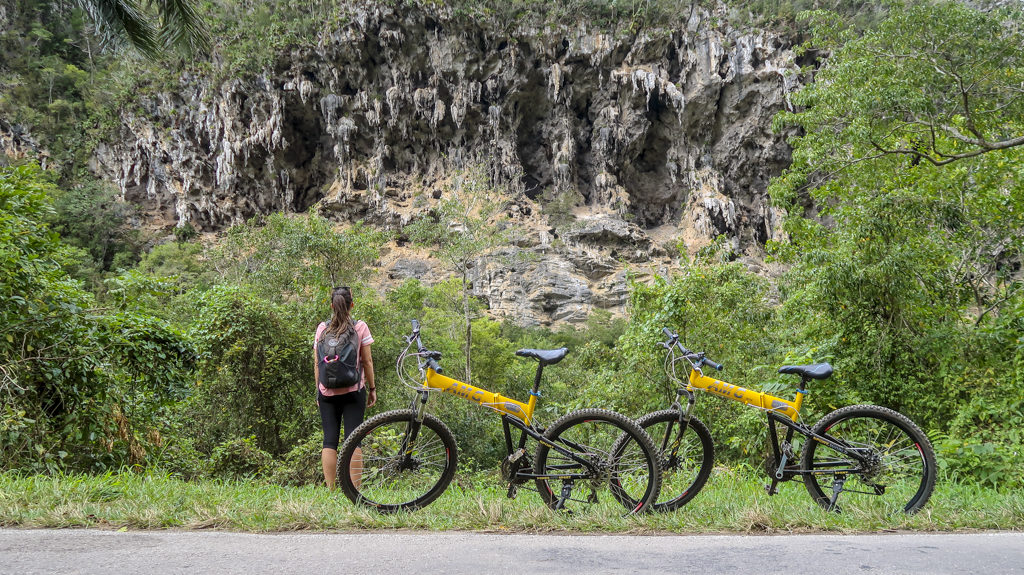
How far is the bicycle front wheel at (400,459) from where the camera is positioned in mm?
3068

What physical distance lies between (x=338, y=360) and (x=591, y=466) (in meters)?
1.85

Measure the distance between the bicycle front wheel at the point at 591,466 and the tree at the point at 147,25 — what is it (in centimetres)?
963

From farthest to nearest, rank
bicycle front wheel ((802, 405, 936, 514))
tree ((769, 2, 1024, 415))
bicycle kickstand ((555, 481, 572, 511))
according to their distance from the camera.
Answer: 1. tree ((769, 2, 1024, 415))
2. bicycle front wheel ((802, 405, 936, 514))
3. bicycle kickstand ((555, 481, 572, 511))

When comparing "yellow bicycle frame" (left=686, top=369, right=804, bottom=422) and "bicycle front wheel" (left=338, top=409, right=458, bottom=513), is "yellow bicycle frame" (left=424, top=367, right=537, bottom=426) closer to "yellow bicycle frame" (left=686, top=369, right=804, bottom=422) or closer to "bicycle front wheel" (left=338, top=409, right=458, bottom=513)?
"bicycle front wheel" (left=338, top=409, right=458, bottom=513)

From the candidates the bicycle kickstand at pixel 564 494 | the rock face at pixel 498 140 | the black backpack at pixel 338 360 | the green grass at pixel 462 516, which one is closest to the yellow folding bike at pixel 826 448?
the green grass at pixel 462 516

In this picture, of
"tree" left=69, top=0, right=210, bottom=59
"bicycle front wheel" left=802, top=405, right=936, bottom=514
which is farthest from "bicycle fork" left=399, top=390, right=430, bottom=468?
"tree" left=69, top=0, right=210, bottom=59

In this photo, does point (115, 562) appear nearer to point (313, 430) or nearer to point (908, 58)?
point (313, 430)

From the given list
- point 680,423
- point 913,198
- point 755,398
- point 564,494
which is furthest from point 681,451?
point 913,198

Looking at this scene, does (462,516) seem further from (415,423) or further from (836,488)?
(836,488)

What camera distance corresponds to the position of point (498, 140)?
4962 centimetres

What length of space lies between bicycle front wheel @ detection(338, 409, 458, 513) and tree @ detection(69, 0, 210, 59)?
29.3 feet

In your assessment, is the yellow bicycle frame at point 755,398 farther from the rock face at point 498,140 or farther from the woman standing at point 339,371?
the rock face at point 498,140

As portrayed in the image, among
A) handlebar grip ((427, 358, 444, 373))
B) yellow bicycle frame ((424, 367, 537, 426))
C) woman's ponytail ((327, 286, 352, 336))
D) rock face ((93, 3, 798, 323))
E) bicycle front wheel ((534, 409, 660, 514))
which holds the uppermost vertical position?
rock face ((93, 3, 798, 323))

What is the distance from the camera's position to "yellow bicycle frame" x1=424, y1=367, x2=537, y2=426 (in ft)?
10.3
